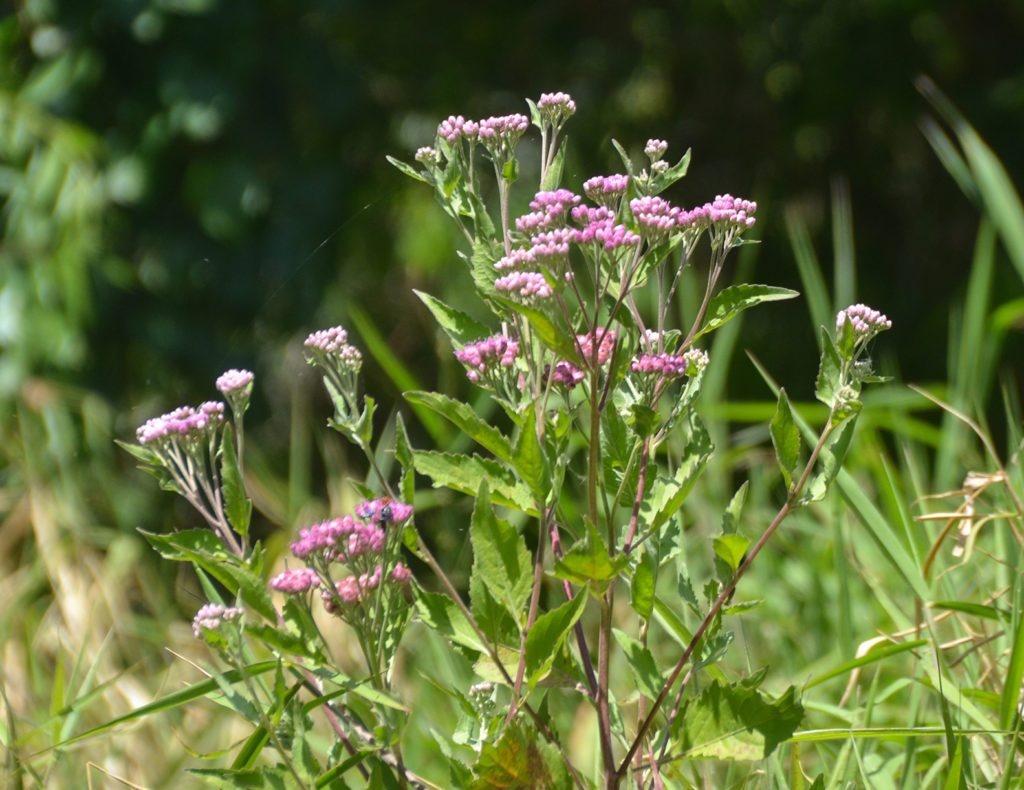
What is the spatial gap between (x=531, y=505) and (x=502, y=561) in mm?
42

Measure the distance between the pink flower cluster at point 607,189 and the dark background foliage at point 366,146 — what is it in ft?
2.27

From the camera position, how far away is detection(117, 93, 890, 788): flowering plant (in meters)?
0.48

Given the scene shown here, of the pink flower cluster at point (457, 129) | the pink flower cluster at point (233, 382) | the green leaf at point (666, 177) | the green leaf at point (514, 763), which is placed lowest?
the green leaf at point (514, 763)

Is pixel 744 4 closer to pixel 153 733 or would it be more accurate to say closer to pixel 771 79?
pixel 771 79

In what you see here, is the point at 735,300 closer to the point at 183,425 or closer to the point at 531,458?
the point at 531,458

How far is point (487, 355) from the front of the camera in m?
0.50

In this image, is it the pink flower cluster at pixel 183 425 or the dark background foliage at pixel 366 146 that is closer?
the pink flower cluster at pixel 183 425

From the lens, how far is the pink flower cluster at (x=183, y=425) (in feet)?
1.74

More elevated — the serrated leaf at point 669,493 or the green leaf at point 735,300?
the green leaf at point 735,300

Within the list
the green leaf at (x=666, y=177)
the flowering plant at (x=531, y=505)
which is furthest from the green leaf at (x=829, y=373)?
the green leaf at (x=666, y=177)

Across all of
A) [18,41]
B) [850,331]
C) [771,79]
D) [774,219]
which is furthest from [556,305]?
[771,79]

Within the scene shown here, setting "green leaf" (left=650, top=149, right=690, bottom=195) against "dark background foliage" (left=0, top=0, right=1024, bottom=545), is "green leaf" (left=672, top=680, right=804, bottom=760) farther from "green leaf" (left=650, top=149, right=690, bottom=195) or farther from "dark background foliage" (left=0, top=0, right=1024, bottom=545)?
"dark background foliage" (left=0, top=0, right=1024, bottom=545)

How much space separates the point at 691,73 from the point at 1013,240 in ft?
5.51

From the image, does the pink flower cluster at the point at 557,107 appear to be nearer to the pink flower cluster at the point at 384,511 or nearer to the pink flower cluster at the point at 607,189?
the pink flower cluster at the point at 607,189
